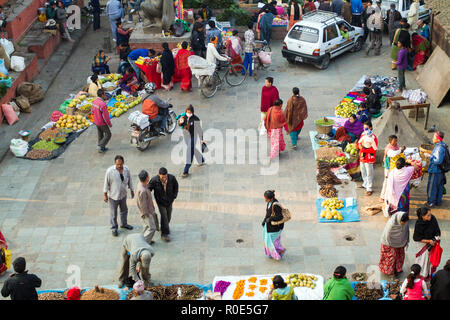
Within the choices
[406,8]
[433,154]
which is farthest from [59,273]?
[406,8]

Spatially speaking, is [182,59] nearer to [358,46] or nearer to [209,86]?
[209,86]

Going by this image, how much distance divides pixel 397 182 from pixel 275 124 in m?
3.48

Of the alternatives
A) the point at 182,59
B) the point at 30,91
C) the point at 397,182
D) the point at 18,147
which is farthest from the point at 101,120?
the point at 397,182

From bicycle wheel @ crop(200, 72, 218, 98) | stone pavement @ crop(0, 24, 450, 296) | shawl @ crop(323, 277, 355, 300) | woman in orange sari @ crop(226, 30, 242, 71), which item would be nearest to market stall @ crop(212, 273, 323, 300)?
stone pavement @ crop(0, 24, 450, 296)

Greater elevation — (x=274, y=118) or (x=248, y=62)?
(x=274, y=118)

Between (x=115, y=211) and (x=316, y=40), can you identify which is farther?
(x=316, y=40)

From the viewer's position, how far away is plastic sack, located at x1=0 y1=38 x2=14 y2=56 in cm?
1860

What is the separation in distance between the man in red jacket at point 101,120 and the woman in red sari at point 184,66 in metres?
3.61

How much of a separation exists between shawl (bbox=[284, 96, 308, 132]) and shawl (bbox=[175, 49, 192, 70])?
4.29 meters

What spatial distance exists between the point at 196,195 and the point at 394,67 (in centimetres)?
885

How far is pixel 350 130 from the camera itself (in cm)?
1457

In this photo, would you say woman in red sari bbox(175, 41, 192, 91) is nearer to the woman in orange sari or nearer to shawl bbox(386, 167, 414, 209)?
the woman in orange sari

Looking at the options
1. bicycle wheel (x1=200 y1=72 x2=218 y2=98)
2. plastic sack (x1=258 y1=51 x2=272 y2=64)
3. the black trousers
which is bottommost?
the black trousers

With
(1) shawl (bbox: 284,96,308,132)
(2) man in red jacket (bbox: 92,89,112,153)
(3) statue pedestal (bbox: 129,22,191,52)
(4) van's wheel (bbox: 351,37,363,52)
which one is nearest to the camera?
(2) man in red jacket (bbox: 92,89,112,153)
